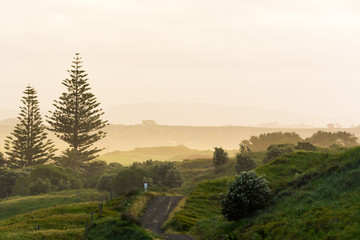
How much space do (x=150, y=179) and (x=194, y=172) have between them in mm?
16226

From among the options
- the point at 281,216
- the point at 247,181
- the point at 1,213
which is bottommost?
the point at 1,213

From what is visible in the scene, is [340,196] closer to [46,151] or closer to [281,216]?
[281,216]

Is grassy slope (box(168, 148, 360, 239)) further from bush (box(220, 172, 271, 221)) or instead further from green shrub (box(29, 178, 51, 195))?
green shrub (box(29, 178, 51, 195))

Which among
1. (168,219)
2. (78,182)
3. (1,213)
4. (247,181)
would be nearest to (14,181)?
(78,182)

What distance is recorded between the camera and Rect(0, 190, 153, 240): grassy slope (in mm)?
25594

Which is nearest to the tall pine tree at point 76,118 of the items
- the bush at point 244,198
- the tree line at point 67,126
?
the tree line at point 67,126

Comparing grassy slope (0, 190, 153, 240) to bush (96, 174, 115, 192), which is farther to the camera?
bush (96, 174, 115, 192)

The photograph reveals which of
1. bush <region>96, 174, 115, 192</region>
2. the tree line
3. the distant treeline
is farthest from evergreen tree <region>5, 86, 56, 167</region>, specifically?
the distant treeline

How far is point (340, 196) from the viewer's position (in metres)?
22.4

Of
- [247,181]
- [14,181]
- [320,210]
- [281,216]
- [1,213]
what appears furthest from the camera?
[14,181]

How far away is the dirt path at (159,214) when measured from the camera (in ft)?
89.2

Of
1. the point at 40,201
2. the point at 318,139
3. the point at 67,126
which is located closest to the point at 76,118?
the point at 67,126

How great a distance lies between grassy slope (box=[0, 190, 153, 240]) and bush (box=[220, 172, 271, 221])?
254 inches

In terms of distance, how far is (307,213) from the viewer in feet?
69.9
